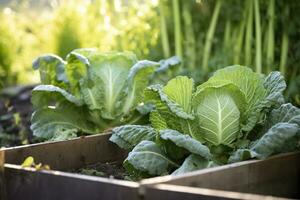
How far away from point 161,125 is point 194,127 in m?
0.25

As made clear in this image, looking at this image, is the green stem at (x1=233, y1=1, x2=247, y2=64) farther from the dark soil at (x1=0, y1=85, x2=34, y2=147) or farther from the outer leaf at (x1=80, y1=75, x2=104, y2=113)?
the dark soil at (x1=0, y1=85, x2=34, y2=147)

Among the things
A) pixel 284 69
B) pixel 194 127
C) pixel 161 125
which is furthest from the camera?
pixel 284 69

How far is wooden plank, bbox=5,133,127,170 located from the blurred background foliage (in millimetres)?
1165

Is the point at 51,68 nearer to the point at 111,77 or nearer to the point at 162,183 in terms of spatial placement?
the point at 111,77

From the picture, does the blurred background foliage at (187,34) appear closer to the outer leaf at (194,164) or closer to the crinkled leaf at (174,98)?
the crinkled leaf at (174,98)

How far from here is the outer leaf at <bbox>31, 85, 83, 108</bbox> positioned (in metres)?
3.09

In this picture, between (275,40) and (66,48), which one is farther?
(66,48)

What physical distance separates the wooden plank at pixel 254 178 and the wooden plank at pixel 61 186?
0.12 m

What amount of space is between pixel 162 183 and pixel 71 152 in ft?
3.36

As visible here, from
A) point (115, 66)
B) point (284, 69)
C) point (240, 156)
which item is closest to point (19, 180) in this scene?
point (240, 156)

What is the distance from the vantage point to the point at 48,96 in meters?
3.21

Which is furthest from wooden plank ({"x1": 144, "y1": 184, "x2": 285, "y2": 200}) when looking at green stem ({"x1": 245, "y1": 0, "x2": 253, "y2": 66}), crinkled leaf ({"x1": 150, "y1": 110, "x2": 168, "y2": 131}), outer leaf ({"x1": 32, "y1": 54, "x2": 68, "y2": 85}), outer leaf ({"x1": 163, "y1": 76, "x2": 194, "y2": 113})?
green stem ({"x1": 245, "y1": 0, "x2": 253, "y2": 66})

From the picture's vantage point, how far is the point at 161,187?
1.76 metres

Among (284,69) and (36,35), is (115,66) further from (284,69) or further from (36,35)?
(36,35)
